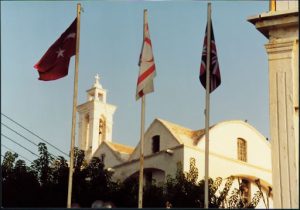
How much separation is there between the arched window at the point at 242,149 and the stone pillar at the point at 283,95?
1868 cm

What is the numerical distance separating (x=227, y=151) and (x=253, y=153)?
189 cm

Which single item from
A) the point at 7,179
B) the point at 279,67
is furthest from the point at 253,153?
the point at 279,67

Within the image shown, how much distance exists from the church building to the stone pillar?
14.1 metres

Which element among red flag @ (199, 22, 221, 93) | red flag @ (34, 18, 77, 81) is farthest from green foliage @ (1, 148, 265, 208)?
red flag @ (199, 22, 221, 93)

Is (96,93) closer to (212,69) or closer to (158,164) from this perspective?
(158,164)

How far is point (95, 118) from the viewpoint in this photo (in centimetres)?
4697

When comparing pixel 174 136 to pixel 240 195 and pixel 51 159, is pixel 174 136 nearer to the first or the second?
pixel 240 195

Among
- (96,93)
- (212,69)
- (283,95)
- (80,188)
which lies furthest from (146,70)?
(96,93)

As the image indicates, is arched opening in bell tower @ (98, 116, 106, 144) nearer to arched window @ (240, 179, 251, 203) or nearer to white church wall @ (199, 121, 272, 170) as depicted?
white church wall @ (199, 121, 272, 170)

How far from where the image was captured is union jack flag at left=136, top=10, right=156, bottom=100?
15555 millimetres

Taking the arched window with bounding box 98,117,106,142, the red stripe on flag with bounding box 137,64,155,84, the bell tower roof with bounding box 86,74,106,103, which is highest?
the bell tower roof with bounding box 86,74,106,103

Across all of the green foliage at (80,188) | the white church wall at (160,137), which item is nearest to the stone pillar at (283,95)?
the green foliage at (80,188)

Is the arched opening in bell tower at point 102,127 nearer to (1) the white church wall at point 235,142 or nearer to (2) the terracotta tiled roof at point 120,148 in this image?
(2) the terracotta tiled roof at point 120,148

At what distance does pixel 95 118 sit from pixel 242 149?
49.0 ft
